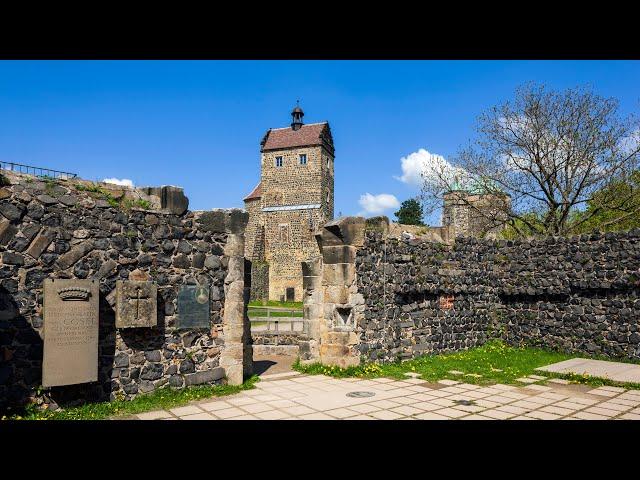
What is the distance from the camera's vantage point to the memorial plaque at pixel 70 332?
230 inches

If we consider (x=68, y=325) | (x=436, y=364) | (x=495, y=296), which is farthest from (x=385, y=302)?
(x=68, y=325)

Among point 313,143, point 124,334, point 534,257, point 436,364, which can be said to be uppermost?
point 313,143

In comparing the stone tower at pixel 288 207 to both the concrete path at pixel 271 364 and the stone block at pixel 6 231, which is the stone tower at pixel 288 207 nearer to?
the concrete path at pixel 271 364

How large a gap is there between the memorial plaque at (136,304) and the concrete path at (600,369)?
7264mm

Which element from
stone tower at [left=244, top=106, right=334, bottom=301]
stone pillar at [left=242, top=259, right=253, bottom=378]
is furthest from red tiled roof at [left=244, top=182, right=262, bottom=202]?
stone pillar at [left=242, top=259, right=253, bottom=378]

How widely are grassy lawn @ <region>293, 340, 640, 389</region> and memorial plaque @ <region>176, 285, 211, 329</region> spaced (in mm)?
2708

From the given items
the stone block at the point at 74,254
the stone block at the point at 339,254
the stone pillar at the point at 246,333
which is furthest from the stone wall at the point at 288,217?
the stone block at the point at 74,254

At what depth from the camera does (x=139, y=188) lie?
24.0 feet

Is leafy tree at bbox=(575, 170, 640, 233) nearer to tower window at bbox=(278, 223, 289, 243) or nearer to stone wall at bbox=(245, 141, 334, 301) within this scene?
stone wall at bbox=(245, 141, 334, 301)

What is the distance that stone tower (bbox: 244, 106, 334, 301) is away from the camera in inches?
1651

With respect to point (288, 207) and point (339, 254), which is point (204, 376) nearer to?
point (339, 254)
